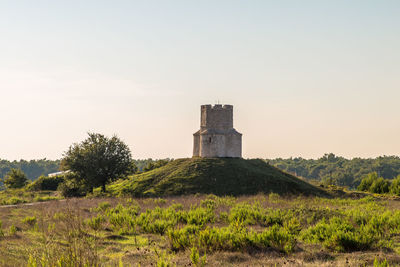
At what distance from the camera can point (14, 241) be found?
1548 centimetres

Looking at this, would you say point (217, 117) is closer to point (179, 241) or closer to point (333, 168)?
point (179, 241)

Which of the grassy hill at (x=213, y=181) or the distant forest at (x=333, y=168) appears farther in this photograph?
the distant forest at (x=333, y=168)

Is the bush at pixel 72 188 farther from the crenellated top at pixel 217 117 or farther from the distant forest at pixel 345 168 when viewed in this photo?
the distant forest at pixel 345 168

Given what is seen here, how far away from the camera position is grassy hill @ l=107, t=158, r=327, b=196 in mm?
47219

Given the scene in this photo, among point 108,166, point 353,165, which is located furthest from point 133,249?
point 353,165

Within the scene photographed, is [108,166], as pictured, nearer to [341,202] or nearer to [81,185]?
[81,185]

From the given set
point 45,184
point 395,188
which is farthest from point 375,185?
point 45,184

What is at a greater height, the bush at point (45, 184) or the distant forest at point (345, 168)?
the distant forest at point (345, 168)

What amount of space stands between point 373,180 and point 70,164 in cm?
3898

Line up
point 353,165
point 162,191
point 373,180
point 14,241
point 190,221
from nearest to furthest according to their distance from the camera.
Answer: point 14,241 → point 190,221 → point 162,191 → point 373,180 → point 353,165

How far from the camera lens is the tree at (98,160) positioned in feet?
159

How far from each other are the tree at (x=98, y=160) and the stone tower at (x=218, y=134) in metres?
14.0

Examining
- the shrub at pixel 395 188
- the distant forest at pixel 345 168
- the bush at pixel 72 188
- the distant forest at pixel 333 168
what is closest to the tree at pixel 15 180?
the bush at pixel 72 188

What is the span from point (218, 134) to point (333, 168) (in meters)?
94.1
